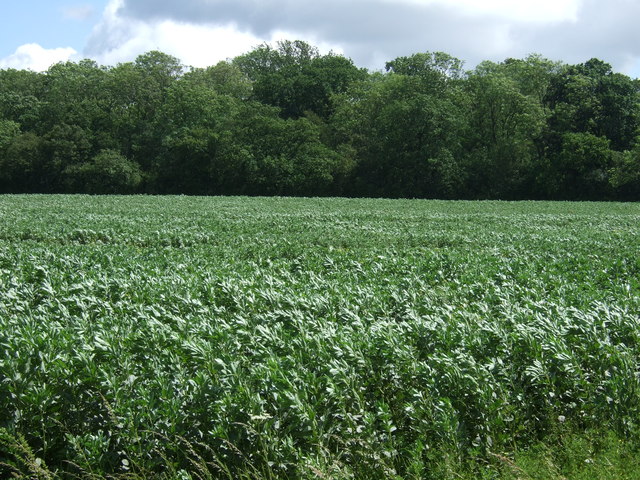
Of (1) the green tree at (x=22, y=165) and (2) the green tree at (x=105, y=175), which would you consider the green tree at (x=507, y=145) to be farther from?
(1) the green tree at (x=22, y=165)

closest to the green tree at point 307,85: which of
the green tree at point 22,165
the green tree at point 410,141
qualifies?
the green tree at point 410,141

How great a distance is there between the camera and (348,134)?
67.6 metres

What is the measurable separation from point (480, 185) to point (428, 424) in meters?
58.2

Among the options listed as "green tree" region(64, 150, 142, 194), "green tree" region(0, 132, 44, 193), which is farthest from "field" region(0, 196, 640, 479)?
"green tree" region(0, 132, 44, 193)

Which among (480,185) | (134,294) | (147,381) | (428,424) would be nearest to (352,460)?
(428,424)

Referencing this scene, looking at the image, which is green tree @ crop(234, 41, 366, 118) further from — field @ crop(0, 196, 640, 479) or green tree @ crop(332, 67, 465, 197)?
field @ crop(0, 196, 640, 479)

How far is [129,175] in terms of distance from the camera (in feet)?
216

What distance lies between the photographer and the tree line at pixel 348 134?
59000mm

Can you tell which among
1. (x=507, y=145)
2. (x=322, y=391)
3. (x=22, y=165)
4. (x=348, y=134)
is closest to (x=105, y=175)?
(x=22, y=165)

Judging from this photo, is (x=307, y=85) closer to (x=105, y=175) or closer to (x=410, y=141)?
(x=410, y=141)

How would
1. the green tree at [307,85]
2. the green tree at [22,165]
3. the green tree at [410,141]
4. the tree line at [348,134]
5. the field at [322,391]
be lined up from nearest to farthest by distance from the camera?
the field at [322,391] < the tree line at [348,134] < the green tree at [410,141] < the green tree at [22,165] < the green tree at [307,85]

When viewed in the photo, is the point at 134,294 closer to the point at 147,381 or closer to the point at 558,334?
the point at 147,381

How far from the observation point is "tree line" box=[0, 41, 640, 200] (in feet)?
194

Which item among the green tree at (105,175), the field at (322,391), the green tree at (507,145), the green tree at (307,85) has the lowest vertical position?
the field at (322,391)
